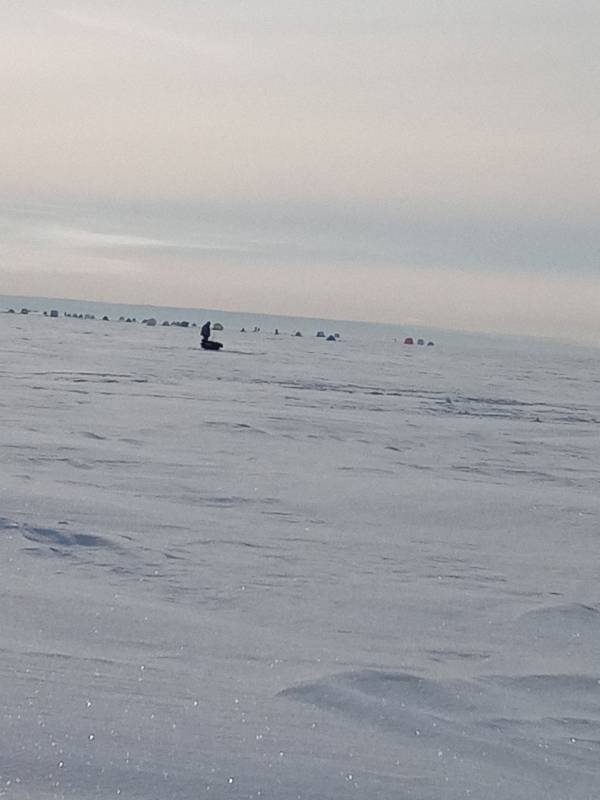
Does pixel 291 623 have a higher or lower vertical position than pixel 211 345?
lower

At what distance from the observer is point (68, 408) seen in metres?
9.23

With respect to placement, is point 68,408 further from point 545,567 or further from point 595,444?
point 545,567

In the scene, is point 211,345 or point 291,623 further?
point 211,345

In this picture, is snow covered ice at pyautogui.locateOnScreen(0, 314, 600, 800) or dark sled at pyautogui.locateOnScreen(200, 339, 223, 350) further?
dark sled at pyautogui.locateOnScreen(200, 339, 223, 350)

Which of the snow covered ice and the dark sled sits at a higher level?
the dark sled

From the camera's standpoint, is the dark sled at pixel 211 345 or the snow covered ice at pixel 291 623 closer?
the snow covered ice at pixel 291 623

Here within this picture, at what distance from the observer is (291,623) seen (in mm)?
3137

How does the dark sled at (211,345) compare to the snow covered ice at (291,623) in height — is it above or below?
above

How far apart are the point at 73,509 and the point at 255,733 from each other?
245 cm

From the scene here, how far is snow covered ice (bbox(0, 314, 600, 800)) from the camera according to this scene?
2141 mm

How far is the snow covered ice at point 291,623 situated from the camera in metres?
2.14

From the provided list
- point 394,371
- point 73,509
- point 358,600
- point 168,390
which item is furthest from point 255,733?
point 394,371

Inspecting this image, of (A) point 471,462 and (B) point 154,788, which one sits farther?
(A) point 471,462

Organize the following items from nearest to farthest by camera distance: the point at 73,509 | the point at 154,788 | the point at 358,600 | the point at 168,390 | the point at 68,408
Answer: the point at 154,788, the point at 358,600, the point at 73,509, the point at 68,408, the point at 168,390
